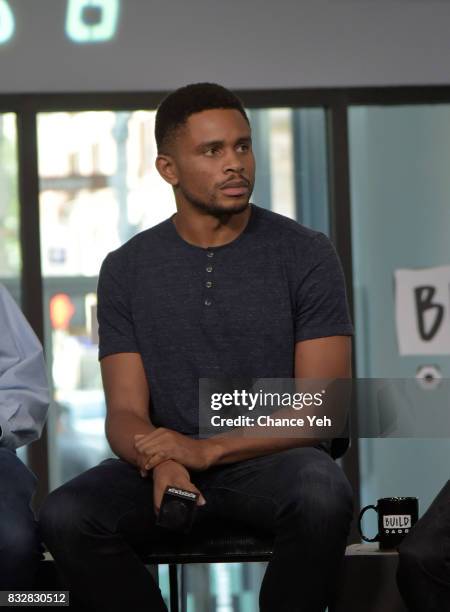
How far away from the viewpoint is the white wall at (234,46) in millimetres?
4324

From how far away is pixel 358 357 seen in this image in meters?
4.55

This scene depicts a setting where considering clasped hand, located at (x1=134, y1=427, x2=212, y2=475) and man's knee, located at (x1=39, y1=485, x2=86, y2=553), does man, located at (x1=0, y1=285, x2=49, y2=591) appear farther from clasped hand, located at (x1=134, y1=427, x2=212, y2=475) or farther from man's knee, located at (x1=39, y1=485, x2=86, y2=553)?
clasped hand, located at (x1=134, y1=427, x2=212, y2=475)

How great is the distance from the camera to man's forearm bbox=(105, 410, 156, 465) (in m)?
2.48

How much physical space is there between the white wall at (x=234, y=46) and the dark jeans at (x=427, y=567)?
8.03ft

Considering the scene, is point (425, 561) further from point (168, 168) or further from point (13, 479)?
point (168, 168)

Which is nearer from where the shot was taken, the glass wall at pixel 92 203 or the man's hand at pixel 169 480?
the man's hand at pixel 169 480

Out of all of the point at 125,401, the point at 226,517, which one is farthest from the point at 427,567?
the point at 125,401

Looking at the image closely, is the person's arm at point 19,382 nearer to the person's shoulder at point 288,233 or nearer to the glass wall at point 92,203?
the person's shoulder at point 288,233

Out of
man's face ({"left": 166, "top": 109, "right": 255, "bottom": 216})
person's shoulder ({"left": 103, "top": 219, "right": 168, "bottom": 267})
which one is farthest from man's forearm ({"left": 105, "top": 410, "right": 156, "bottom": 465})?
man's face ({"left": 166, "top": 109, "right": 255, "bottom": 216})

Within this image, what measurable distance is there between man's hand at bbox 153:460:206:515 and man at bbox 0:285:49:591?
0.29 metres

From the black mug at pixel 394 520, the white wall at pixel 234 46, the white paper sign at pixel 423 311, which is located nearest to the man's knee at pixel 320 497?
the black mug at pixel 394 520

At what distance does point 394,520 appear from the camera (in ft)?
8.34

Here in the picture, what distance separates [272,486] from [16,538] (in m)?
0.53

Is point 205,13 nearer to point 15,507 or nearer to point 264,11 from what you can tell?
point 264,11
